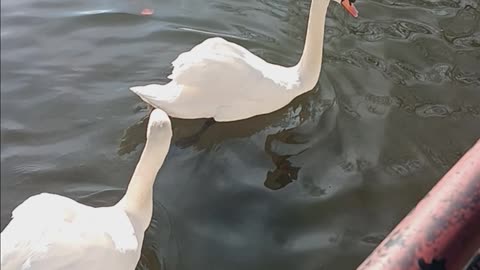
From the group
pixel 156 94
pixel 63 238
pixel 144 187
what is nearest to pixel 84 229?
pixel 63 238

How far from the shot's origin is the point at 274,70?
11.6 ft

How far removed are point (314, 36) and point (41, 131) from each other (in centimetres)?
130

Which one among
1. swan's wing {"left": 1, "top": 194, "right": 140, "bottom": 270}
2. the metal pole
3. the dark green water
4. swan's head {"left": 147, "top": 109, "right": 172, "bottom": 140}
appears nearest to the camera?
the metal pole

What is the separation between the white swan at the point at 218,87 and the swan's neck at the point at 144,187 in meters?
0.64

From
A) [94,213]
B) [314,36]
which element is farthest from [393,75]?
[94,213]

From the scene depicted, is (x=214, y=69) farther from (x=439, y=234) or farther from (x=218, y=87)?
(x=439, y=234)

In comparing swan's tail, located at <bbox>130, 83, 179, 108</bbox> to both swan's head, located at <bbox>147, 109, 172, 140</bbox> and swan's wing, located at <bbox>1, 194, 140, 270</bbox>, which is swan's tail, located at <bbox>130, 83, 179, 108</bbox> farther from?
swan's wing, located at <bbox>1, 194, 140, 270</bbox>

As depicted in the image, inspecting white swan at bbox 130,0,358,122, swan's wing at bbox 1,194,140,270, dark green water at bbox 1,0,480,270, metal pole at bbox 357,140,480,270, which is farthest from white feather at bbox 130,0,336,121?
metal pole at bbox 357,140,480,270

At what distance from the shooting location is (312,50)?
3.59m

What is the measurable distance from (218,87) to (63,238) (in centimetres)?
119

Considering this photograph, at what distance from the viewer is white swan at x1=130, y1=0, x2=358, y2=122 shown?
3.26 metres

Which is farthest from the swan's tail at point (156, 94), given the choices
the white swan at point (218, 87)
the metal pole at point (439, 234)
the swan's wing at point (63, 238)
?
the metal pole at point (439, 234)

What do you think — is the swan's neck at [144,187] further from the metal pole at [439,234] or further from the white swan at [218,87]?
the metal pole at [439,234]

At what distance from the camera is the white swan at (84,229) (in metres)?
2.25
